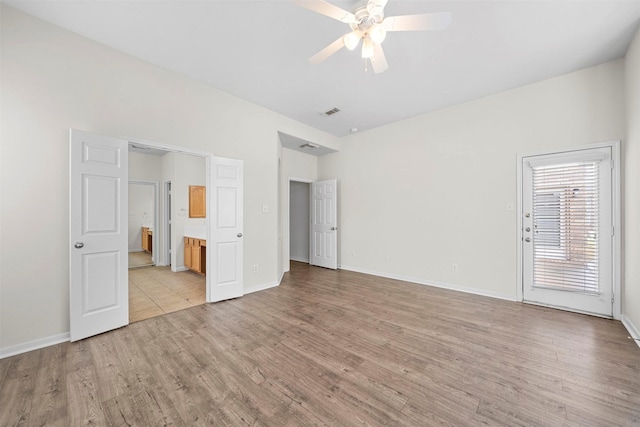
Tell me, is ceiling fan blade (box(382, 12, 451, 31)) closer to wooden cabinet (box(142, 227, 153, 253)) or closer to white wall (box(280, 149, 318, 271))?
white wall (box(280, 149, 318, 271))

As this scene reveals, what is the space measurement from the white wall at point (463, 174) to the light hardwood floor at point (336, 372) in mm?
1169

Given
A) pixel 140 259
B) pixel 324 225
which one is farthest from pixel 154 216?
pixel 324 225

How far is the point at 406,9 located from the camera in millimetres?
2186

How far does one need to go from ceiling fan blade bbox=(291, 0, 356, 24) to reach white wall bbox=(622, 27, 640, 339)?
3022 millimetres

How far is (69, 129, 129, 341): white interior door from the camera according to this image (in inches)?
96.9

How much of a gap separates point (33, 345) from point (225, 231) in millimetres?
2129

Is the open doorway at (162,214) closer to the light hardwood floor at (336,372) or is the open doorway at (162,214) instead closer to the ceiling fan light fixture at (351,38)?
the light hardwood floor at (336,372)

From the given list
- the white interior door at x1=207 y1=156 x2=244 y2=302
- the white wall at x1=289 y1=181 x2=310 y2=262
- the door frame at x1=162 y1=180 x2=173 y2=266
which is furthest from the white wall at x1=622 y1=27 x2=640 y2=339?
the door frame at x1=162 y1=180 x2=173 y2=266

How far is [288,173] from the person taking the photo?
5.75m

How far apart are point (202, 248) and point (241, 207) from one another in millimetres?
1847

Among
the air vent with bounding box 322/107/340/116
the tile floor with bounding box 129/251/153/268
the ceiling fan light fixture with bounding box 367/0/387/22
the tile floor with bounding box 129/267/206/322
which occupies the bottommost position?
the tile floor with bounding box 129/267/206/322

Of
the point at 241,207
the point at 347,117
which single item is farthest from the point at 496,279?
the point at 241,207

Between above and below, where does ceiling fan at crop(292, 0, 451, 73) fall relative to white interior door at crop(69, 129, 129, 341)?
above

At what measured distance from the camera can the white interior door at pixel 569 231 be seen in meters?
3.03
